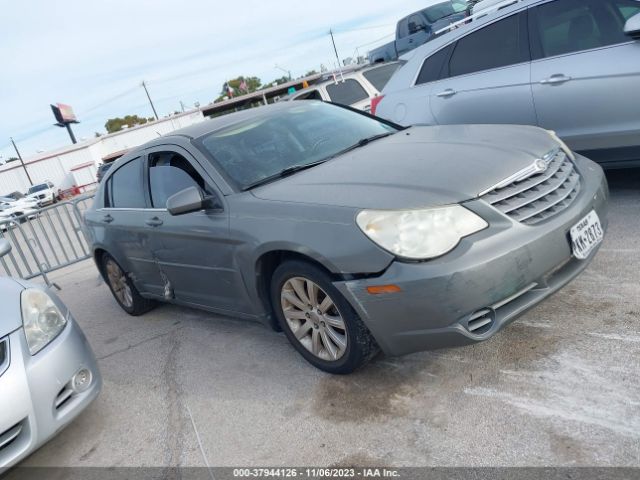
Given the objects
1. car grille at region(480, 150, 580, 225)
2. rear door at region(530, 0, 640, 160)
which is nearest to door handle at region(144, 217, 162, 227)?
car grille at region(480, 150, 580, 225)

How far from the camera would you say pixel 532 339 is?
309 cm

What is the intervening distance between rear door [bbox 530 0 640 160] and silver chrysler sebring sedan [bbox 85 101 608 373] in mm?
937

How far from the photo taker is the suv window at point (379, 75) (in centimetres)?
1029

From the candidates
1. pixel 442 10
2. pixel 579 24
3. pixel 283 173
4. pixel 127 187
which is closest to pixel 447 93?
pixel 579 24

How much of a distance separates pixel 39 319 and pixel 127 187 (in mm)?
1807

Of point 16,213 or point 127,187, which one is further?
point 16,213

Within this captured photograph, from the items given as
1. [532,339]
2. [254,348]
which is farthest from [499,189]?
[254,348]

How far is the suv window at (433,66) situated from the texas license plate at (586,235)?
2.86 m

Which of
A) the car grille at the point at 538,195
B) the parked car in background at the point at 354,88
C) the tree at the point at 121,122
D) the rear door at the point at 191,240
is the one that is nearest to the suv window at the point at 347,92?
the parked car in background at the point at 354,88

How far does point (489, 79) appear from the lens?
4.96 m

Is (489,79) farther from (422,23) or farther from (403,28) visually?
(403,28)

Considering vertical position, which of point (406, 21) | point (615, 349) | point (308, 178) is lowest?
point (615, 349)

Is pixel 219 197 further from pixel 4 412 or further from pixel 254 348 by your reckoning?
pixel 4 412

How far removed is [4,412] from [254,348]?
163 cm
